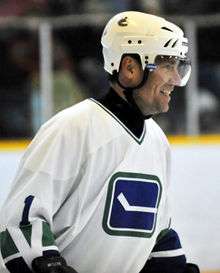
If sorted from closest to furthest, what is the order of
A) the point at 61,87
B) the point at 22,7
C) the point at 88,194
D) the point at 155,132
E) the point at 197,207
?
the point at 88,194, the point at 155,132, the point at 197,207, the point at 61,87, the point at 22,7

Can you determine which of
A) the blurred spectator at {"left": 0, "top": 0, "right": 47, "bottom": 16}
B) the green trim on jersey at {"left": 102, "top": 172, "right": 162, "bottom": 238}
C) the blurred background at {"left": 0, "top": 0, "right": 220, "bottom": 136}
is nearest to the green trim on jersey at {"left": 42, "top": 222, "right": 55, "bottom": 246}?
the green trim on jersey at {"left": 102, "top": 172, "right": 162, "bottom": 238}

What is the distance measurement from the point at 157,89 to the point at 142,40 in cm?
12

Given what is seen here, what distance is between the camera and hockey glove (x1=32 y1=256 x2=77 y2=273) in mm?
1750

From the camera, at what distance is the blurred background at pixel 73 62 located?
392 cm

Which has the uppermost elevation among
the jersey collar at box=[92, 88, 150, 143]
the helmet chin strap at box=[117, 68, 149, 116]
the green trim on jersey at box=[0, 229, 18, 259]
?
the helmet chin strap at box=[117, 68, 149, 116]

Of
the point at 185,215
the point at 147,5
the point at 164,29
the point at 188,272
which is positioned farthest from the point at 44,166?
the point at 147,5

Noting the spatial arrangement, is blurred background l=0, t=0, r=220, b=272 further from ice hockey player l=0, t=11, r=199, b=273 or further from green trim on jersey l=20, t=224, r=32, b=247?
green trim on jersey l=20, t=224, r=32, b=247

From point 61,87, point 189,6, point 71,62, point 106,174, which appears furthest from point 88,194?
point 189,6

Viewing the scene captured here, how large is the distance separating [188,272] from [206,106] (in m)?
1.89

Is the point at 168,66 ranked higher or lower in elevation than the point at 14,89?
higher

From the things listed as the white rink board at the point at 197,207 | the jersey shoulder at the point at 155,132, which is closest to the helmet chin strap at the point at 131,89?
the jersey shoulder at the point at 155,132

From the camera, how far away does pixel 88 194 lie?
6.21 ft

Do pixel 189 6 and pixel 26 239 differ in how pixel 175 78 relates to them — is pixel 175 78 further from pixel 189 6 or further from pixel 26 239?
pixel 189 6

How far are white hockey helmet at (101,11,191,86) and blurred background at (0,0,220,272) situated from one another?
1.65 metres
